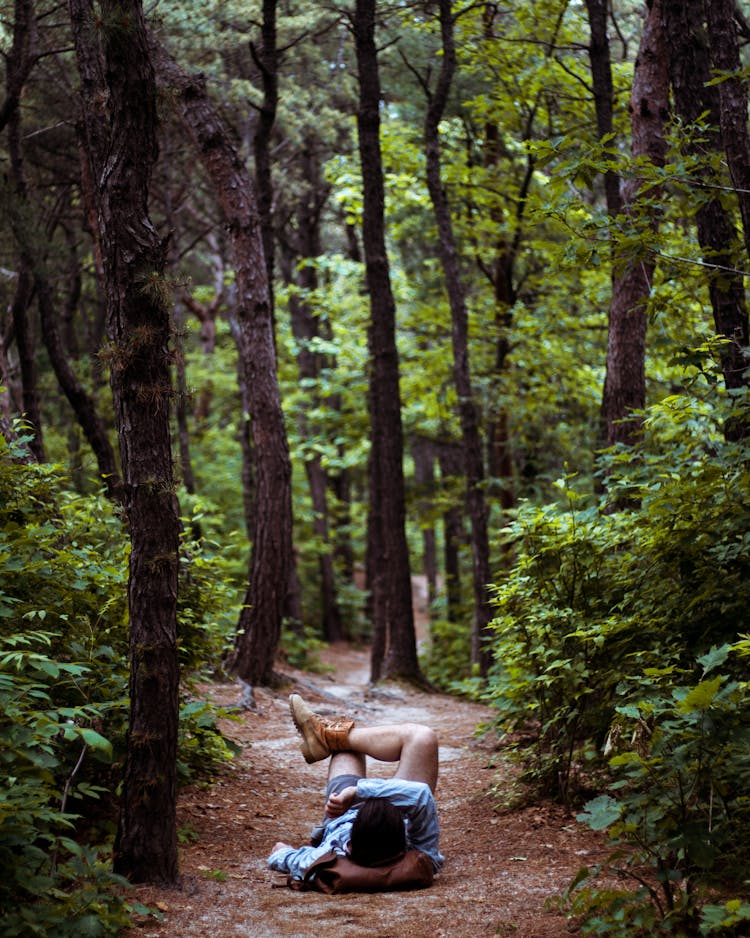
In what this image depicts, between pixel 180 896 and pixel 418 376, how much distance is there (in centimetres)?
1511

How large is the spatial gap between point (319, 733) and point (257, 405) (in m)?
6.69

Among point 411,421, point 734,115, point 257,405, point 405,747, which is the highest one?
point 734,115

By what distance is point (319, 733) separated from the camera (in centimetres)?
571

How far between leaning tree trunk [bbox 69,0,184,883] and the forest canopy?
0.02 m

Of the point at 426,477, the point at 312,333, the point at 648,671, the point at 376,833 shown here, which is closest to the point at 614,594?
the point at 648,671

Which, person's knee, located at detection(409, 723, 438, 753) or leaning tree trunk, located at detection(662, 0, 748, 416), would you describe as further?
leaning tree trunk, located at detection(662, 0, 748, 416)

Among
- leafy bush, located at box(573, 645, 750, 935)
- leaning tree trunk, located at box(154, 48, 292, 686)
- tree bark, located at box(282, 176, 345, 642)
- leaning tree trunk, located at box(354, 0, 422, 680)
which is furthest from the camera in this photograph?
tree bark, located at box(282, 176, 345, 642)

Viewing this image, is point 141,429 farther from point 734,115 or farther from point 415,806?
point 734,115

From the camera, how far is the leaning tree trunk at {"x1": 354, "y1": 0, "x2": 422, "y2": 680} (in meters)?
13.2

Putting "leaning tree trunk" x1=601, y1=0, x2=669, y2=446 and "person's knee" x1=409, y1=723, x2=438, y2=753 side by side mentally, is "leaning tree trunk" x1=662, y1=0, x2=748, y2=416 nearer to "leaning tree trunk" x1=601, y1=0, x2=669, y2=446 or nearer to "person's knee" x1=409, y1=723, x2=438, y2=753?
"leaning tree trunk" x1=601, y1=0, x2=669, y2=446

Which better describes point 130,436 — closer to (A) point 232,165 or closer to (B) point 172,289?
(B) point 172,289

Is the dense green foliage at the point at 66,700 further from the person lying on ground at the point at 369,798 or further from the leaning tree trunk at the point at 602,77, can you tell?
the leaning tree trunk at the point at 602,77

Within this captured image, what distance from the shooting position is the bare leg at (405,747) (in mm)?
5441

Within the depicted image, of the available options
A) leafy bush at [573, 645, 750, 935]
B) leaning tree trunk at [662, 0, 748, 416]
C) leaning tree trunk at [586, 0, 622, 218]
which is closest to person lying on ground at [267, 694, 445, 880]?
leafy bush at [573, 645, 750, 935]
